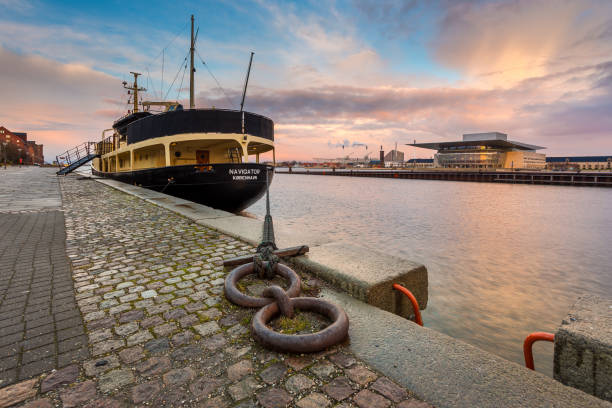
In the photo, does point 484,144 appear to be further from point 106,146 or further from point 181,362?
point 181,362

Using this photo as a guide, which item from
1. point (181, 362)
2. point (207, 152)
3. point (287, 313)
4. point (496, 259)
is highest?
point (207, 152)

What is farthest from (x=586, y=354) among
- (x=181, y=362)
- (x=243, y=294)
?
(x=181, y=362)

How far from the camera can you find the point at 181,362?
223 centimetres

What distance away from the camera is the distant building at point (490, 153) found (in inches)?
4063

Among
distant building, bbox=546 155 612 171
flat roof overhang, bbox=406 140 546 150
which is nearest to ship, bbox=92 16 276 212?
flat roof overhang, bbox=406 140 546 150

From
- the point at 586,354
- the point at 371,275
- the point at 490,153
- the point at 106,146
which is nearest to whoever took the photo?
the point at 586,354

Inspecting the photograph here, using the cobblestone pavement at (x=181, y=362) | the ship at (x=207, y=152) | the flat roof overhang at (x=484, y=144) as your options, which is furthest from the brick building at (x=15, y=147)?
the flat roof overhang at (x=484, y=144)

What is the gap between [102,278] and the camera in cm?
386

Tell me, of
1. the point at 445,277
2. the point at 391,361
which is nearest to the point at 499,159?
the point at 445,277

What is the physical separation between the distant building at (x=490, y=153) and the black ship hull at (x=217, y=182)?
359ft

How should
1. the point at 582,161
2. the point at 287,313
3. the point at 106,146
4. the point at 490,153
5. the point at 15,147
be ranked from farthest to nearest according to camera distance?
the point at 582,161 → the point at 490,153 → the point at 15,147 → the point at 106,146 → the point at 287,313

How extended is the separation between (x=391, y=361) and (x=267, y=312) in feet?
3.66

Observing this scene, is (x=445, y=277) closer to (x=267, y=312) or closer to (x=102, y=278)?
(x=267, y=312)

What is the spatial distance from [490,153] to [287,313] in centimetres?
12159
